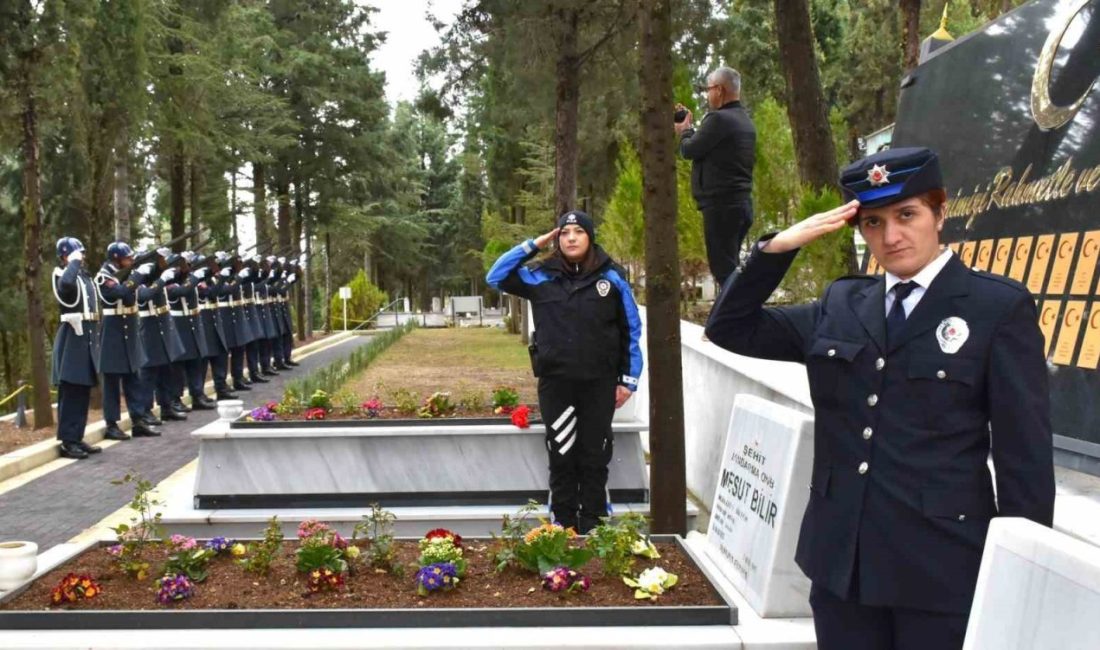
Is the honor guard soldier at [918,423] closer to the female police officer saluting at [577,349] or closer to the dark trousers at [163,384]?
the female police officer saluting at [577,349]

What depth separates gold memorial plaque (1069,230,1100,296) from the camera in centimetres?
382

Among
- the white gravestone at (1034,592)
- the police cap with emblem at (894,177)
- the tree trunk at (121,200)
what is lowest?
the white gravestone at (1034,592)

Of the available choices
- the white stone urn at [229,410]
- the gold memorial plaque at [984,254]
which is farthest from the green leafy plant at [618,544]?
the white stone urn at [229,410]

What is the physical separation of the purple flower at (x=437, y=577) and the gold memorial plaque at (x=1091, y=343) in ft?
8.08

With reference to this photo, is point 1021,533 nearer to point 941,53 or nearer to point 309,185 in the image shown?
point 941,53

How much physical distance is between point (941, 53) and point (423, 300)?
64.8 meters

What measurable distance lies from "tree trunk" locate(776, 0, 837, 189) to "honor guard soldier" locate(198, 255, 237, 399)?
371 inches

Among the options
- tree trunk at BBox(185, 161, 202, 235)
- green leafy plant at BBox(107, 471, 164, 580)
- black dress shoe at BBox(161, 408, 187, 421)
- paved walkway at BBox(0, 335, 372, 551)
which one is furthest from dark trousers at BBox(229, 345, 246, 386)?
green leafy plant at BBox(107, 471, 164, 580)

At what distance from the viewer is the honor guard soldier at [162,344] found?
42.3 feet

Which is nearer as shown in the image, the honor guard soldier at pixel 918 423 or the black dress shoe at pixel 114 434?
the honor guard soldier at pixel 918 423

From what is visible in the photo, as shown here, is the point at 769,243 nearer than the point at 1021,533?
No

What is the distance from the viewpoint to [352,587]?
382 cm

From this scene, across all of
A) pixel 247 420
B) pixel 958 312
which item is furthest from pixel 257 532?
pixel 958 312

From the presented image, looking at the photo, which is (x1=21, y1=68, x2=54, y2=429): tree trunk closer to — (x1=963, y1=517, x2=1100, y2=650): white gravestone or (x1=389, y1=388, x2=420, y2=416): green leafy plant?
(x1=389, y1=388, x2=420, y2=416): green leafy plant
